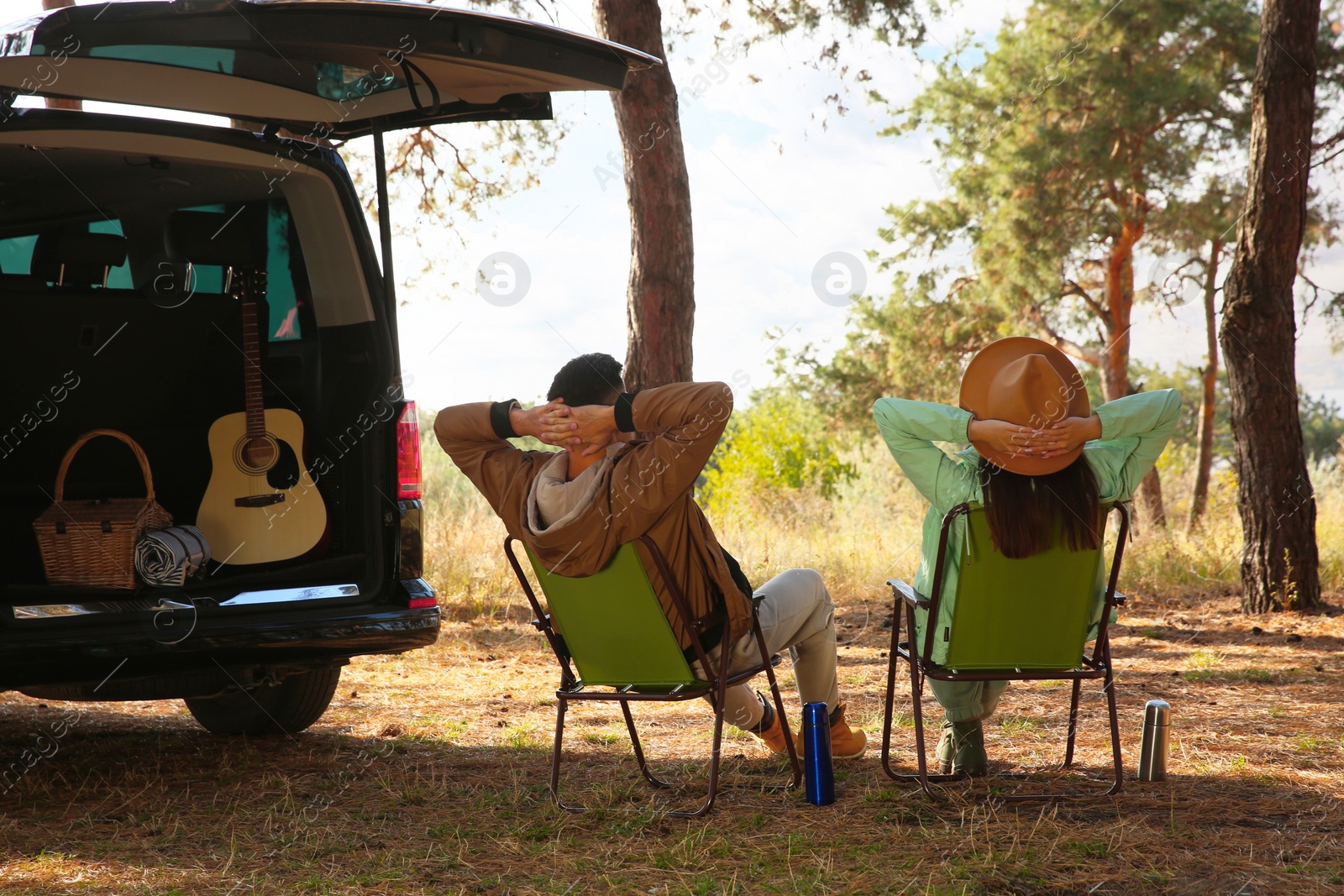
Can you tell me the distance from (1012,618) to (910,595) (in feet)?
0.95

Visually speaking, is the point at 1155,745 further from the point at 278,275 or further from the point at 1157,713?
the point at 278,275

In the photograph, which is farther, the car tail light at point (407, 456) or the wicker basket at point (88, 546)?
the car tail light at point (407, 456)

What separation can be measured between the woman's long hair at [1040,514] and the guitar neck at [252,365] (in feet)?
8.24

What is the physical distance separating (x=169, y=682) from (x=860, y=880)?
7.22ft

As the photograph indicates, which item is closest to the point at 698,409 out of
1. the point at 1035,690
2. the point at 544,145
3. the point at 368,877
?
the point at 368,877

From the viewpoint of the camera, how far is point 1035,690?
478 centimetres

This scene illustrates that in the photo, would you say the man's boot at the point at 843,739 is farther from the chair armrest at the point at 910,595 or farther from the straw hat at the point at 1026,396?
the straw hat at the point at 1026,396

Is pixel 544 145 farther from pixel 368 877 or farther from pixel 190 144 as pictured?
pixel 368 877

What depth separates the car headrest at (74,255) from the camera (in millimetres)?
3684

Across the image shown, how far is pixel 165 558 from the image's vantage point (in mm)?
3381

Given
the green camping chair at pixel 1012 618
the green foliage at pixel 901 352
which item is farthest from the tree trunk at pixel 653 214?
the green foliage at pixel 901 352

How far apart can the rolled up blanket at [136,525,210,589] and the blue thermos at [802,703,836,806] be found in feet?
6.38

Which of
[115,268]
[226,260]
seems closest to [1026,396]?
[226,260]

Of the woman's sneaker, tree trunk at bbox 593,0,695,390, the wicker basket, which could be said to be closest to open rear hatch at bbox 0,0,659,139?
the wicker basket
